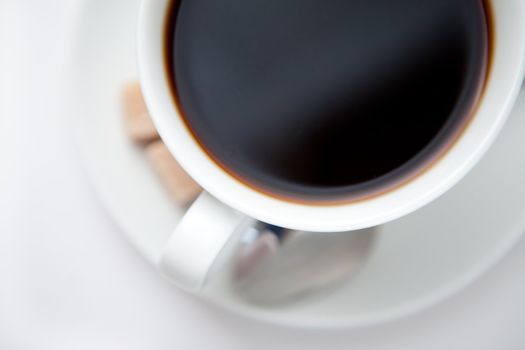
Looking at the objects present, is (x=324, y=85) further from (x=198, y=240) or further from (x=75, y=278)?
(x=75, y=278)

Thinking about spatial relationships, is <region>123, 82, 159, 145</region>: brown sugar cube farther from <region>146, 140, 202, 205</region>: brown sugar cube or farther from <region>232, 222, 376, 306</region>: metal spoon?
<region>232, 222, 376, 306</region>: metal spoon

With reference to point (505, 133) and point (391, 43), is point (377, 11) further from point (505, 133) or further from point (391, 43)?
point (505, 133)

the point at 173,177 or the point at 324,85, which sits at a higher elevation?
the point at 324,85

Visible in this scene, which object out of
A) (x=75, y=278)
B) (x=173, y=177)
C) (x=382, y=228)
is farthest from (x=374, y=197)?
(x=75, y=278)

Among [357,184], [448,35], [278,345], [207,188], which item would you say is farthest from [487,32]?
[278,345]

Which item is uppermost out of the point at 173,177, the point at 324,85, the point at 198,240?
the point at 324,85


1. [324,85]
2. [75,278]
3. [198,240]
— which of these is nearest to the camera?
[198,240]
